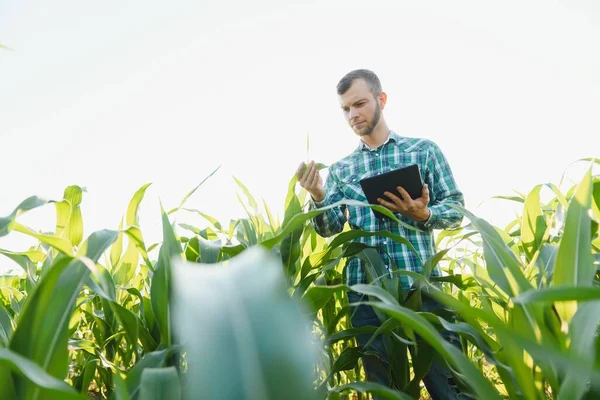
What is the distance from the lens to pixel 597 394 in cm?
43

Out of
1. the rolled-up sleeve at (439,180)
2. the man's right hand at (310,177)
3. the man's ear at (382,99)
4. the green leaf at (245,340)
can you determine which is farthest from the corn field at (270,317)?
the man's ear at (382,99)

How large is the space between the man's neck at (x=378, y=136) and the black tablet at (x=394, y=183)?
1.25ft

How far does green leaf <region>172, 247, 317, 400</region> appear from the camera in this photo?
0.78 ft

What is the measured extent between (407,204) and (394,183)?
6cm

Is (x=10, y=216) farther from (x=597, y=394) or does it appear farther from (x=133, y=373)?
(x=597, y=394)

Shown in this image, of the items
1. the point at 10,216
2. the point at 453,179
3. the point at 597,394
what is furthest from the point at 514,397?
A: the point at 453,179

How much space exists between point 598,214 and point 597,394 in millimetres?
332

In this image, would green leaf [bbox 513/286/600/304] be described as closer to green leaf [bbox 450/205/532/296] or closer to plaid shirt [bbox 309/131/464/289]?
green leaf [bbox 450/205/532/296]

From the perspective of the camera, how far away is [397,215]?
127cm

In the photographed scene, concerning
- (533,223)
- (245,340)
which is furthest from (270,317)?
(533,223)

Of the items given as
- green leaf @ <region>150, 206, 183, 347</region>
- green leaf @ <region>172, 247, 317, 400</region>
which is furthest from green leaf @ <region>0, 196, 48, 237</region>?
green leaf @ <region>172, 247, 317, 400</region>

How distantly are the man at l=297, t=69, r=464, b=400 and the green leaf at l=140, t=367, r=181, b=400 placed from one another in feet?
2.26

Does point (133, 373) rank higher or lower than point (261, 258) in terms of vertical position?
lower

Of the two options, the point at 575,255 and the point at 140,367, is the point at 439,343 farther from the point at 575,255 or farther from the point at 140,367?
the point at 140,367
